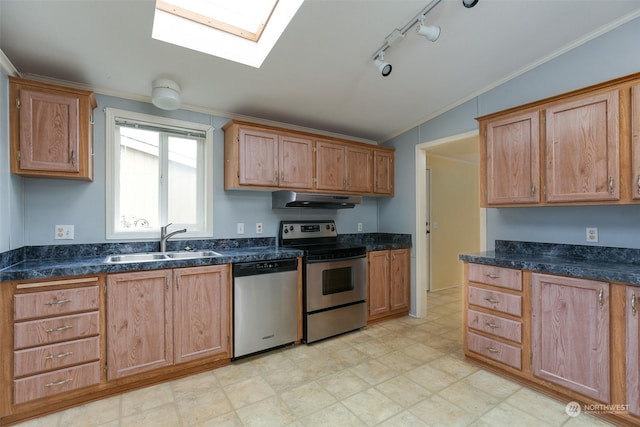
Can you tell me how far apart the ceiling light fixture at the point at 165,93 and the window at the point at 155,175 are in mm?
354

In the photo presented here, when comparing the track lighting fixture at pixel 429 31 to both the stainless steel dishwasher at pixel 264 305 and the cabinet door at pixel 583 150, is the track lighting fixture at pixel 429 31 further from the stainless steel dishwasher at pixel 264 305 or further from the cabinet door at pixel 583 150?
the stainless steel dishwasher at pixel 264 305

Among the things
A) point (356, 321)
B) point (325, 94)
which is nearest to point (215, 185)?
point (325, 94)

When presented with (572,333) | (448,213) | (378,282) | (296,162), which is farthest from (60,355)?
(448,213)

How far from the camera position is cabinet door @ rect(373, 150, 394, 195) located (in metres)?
3.80

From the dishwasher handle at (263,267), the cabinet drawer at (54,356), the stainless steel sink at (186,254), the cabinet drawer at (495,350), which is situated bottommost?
the cabinet drawer at (495,350)

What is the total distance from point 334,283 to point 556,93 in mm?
2694

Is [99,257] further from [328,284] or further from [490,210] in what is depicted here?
[490,210]

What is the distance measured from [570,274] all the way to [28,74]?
419 cm

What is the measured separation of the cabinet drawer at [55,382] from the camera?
179 centimetres

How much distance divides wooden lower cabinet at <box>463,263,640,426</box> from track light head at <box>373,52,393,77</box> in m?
1.81

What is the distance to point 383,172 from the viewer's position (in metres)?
3.88

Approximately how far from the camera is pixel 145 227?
8.98ft

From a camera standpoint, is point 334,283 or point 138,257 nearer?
point 138,257

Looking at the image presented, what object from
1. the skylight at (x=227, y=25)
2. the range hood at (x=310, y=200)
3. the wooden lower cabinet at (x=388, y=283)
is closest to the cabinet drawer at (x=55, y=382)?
the range hood at (x=310, y=200)
